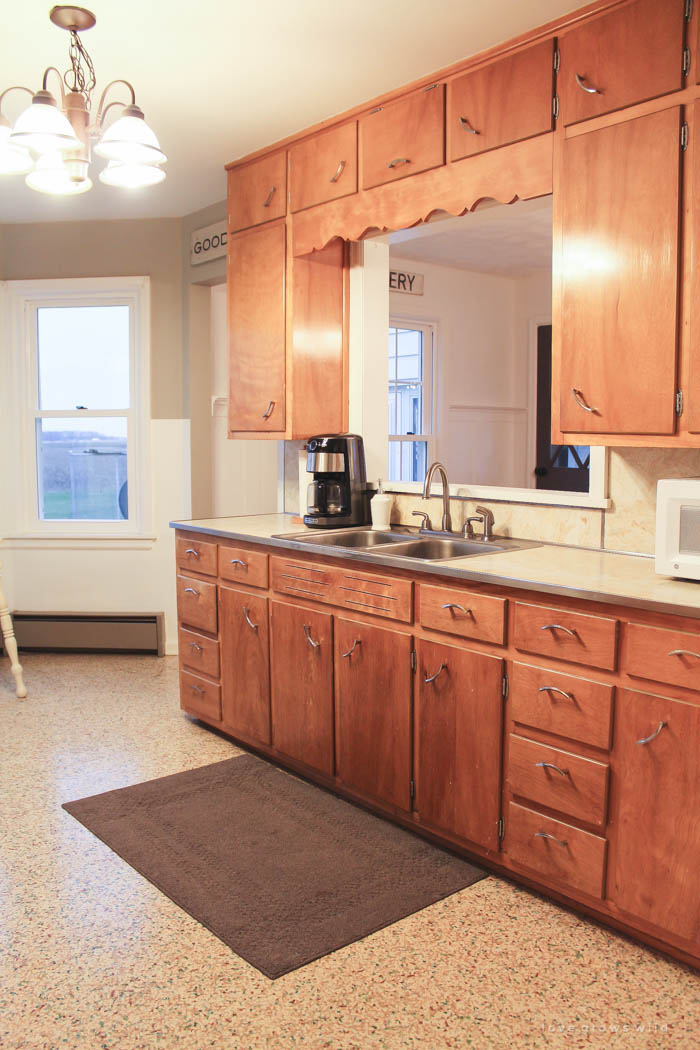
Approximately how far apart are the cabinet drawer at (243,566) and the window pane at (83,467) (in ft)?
6.06

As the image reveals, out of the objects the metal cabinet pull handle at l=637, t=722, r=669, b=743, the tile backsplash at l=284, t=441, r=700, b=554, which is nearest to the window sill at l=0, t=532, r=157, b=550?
the tile backsplash at l=284, t=441, r=700, b=554

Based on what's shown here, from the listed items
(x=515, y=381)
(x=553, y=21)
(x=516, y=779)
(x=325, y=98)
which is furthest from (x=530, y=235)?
(x=516, y=779)

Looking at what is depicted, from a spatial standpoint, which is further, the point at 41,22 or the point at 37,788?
the point at 37,788

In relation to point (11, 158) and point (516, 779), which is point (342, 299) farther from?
point (516, 779)

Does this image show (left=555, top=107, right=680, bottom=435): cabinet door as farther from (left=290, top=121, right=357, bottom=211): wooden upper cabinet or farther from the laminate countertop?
(left=290, top=121, right=357, bottom=211): wooden upper cabinet

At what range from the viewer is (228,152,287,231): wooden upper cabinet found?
3555 millimetres

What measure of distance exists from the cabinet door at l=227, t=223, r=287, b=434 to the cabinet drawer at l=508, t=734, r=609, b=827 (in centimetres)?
190

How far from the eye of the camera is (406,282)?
5.79 m

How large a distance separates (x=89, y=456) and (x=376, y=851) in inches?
131

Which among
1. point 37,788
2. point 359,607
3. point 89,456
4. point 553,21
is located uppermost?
point 553,21

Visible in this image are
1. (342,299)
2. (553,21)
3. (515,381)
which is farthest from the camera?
(515,381)

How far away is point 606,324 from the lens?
2.38m

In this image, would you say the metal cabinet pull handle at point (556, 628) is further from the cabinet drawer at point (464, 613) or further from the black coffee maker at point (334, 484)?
Result: the black coffee maker at point (334, 484)

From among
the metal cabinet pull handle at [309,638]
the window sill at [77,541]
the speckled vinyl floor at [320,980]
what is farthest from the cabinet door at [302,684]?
the window sill at [77,541]
